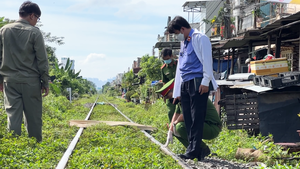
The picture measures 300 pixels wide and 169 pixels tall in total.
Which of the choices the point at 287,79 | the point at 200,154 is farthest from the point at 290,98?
the point at 200,154

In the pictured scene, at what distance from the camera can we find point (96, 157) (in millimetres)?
4254

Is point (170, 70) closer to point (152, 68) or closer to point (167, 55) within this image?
point (167, 55)

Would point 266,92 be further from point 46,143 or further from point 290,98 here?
point 46,143

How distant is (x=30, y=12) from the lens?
541cm

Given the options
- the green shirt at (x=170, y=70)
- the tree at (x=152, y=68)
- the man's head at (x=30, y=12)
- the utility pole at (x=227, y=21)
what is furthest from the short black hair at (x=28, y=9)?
the tree at (x=152, y=68)

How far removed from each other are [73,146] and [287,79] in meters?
4.62

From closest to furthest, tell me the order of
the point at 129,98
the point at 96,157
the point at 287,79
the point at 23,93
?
the point at 96,157 < the point at 23,93 < the point at 287,79 < the point at 129,98

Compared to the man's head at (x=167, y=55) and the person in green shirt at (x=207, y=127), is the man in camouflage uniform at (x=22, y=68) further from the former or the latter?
the man's head at (x=167, y=55)

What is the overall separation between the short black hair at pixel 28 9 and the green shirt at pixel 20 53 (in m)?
0.20

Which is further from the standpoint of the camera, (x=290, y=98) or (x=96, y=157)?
(x=290, y=98)

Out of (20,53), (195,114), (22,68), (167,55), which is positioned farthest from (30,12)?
(195,114)

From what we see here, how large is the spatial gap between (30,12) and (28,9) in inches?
2.1

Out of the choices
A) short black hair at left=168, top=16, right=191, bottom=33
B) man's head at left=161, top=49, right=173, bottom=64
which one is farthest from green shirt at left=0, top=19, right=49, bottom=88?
man's head at left=161, top=49, right=173, bottom=64

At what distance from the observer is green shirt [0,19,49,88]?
5262 millimetres
